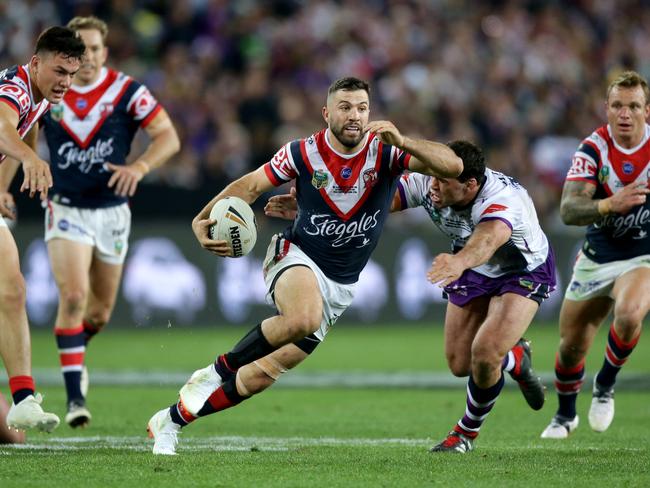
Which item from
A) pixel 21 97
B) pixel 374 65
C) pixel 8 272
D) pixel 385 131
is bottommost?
pixel 8 272

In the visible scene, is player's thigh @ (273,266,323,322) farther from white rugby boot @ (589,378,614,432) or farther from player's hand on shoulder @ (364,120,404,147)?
white rugby boot @ (589,378,614,432)

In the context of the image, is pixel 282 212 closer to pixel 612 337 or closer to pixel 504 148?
pixel 612 337

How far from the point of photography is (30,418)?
684 centimetres

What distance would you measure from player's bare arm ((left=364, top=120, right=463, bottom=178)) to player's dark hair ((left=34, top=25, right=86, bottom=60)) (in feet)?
6.99

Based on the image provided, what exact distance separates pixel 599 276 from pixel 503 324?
1510 millimetres

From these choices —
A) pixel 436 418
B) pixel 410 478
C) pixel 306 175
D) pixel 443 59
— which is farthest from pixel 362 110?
pixel 443 59

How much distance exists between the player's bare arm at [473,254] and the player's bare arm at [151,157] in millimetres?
3275

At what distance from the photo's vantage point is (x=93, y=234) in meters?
9.73

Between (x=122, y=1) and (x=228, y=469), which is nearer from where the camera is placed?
(x=228, y=469)

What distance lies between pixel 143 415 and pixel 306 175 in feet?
10.5

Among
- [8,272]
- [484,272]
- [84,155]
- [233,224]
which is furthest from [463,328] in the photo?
[84,155]

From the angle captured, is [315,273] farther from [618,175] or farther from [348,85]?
[618,175]

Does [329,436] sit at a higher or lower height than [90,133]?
lower

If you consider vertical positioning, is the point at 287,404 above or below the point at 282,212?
below
